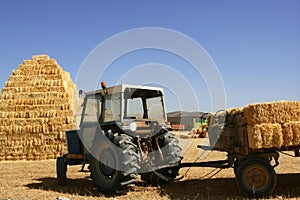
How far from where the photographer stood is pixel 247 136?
6.95 m

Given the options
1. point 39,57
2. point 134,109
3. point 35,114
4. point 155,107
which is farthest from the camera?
point 39,57

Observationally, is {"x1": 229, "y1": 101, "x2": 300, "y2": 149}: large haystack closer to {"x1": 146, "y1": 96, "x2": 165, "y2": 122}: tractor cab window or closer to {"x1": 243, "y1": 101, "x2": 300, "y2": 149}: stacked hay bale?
{"x1": 243, "y1": 101, "x2": 300, "y2": 149}: stacked hay bale

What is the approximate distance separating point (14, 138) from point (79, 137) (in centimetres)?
1218

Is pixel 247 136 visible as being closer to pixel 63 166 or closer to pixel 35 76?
pixel 63 166

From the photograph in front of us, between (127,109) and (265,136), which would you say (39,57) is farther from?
(265,136)

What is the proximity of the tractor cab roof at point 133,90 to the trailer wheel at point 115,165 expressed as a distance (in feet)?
3.79

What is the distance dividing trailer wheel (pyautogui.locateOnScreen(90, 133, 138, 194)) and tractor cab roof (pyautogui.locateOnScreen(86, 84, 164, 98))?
3.79 feet

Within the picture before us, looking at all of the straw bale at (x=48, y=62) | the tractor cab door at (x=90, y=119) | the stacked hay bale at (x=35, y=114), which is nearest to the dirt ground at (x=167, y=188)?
the tractor cab door at (x=90, y=119)

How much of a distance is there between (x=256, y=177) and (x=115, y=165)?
320 centimetres

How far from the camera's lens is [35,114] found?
777 inches

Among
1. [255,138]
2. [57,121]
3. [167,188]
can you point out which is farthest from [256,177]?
[57,121]

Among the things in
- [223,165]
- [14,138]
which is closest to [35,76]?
[14,138]

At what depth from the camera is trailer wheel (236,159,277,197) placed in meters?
6.75

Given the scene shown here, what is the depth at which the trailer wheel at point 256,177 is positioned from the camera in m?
6.75
